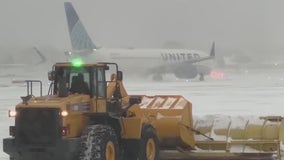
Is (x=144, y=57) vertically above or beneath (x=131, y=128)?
above

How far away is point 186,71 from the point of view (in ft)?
211

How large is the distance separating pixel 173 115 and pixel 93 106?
2.35m

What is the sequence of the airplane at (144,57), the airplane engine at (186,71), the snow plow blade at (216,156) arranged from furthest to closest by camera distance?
the airplane engine at (186,71)
the airplane at (144,57)
the snow plow blade at (216,156)

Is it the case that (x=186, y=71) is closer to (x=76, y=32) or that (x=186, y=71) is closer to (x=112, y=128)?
(x=76, y=32)

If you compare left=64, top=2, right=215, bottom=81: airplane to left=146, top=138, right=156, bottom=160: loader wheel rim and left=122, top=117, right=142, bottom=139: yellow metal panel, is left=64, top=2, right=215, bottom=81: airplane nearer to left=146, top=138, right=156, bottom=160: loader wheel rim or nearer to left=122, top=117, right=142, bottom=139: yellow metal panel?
left=146, top=138, right=156, bottom=160: loader wheel rim

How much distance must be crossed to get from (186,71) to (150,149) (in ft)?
176

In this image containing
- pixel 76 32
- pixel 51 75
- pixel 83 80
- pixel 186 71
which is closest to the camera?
pixel 83 80

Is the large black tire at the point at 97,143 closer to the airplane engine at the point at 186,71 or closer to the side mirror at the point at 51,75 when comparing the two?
the side mirror at the point at 51,75

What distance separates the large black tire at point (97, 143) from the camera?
912 centimetres

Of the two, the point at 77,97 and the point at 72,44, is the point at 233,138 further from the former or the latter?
the point at 72,44

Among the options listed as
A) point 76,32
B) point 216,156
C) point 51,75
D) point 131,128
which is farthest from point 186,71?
point 51,75

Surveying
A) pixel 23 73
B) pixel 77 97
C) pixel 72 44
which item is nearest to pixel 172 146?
pixel 77 97

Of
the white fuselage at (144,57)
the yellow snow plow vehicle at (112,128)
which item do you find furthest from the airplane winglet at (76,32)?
the yellow snow plow vehicle at (112,128)

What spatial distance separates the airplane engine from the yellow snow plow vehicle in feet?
170
